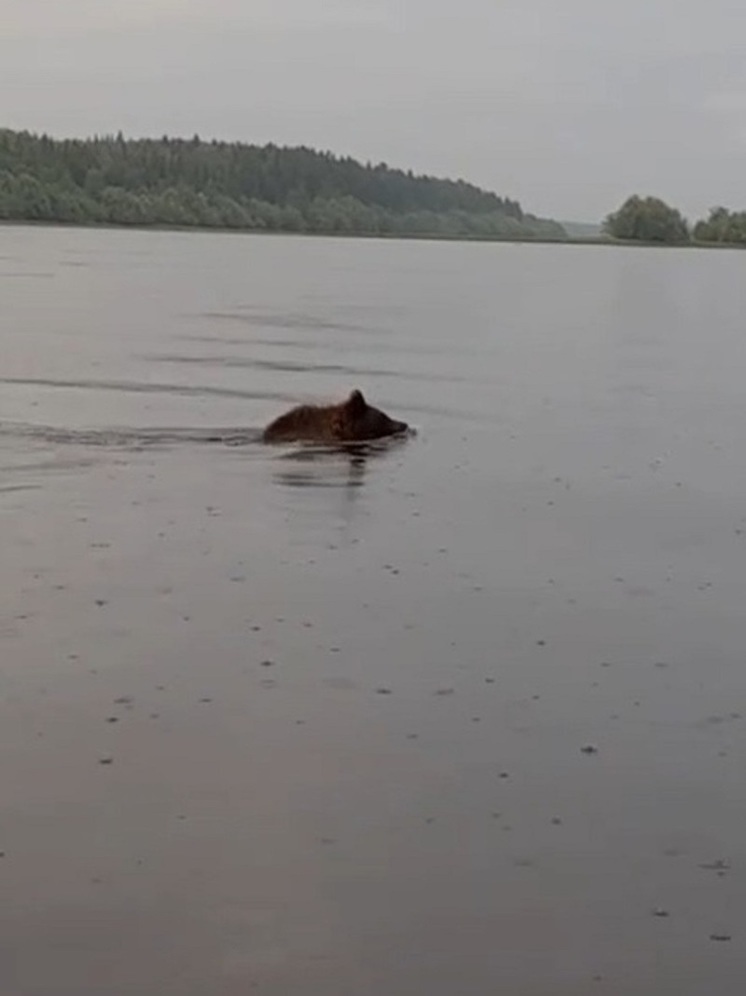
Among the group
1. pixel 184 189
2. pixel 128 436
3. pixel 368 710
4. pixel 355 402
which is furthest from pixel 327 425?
pixel 184 189

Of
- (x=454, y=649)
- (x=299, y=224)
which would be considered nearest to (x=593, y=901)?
(x=454, y=649)

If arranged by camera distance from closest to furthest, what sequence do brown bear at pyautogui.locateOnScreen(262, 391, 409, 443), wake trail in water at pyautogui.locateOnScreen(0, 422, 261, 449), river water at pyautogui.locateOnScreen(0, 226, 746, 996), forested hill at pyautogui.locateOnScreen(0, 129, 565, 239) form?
1. river water at pyautogui.locateOnScreen(0, 226, 746, 996)
2. wake trail in water at pyautogui.locateOnScreen(0, 422, 261, 449)
3. brown bear at pyautogui.locateOnScreen(262, 391, 409, 443)
4. forested hill at pyautogui.locateOnScreen(0, 129, 565, 239)

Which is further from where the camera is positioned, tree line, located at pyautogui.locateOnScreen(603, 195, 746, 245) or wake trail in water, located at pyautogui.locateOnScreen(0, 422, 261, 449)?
tree line, located at pyautogui.locateOnScreen(603, 195, 746, 245)

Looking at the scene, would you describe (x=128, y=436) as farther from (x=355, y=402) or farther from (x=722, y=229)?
(x=722, y=229)

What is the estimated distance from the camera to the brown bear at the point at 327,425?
20969mm

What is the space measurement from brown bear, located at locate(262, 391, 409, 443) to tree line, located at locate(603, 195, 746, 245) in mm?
144482

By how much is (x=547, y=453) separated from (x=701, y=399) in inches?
380

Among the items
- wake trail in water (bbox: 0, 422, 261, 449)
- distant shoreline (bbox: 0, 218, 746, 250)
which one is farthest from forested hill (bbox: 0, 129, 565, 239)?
wake trail in water (bbox: 0, 422, 261, 449)

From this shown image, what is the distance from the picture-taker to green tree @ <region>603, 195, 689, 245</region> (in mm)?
163175

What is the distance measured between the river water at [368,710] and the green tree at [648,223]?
142939 mm

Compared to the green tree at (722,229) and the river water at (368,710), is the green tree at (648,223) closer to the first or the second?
the green tree at (722,229)

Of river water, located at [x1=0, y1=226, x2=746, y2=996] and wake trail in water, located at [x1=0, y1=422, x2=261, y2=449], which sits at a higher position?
river water, located at [x1=0, y1=226, x2=746, y2=996]

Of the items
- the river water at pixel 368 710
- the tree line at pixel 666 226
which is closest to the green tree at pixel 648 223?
the tree line at pixel 666 226

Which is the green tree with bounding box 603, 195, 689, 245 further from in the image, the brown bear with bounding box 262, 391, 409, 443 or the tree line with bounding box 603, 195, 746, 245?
the brown bear with bounding box 262, 391, 409, 443
